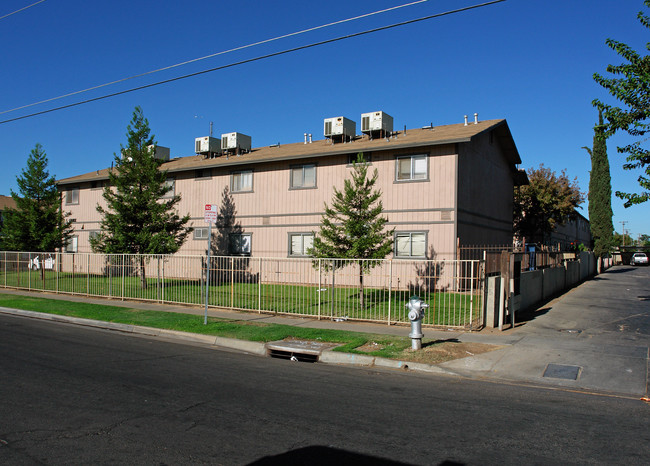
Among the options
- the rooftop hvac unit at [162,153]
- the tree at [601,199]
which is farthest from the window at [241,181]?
the tree at [601,199]

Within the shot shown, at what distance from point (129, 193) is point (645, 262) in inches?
2668

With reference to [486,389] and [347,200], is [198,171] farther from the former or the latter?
[486,389]

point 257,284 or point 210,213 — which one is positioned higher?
point 210,213

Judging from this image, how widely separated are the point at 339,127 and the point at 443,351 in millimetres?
16233

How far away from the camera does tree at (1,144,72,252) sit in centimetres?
2859

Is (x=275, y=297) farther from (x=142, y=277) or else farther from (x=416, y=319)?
(x=416, y=319)

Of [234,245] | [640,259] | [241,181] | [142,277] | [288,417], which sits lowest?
[288,417]

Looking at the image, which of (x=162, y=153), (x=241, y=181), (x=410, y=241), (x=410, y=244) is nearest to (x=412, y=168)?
(x=410, y=241)

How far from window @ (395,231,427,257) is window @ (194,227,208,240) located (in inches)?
449

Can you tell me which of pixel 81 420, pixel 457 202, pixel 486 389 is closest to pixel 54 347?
pixel 81 420

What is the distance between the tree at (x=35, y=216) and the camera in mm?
28594

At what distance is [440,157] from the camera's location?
2070 centimetres

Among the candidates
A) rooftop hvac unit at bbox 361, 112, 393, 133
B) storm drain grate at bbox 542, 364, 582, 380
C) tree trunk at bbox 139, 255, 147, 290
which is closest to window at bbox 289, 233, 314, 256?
rooftop hvac unit at bbox 361, 112, 393, 133

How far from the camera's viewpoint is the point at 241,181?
26.6 m
